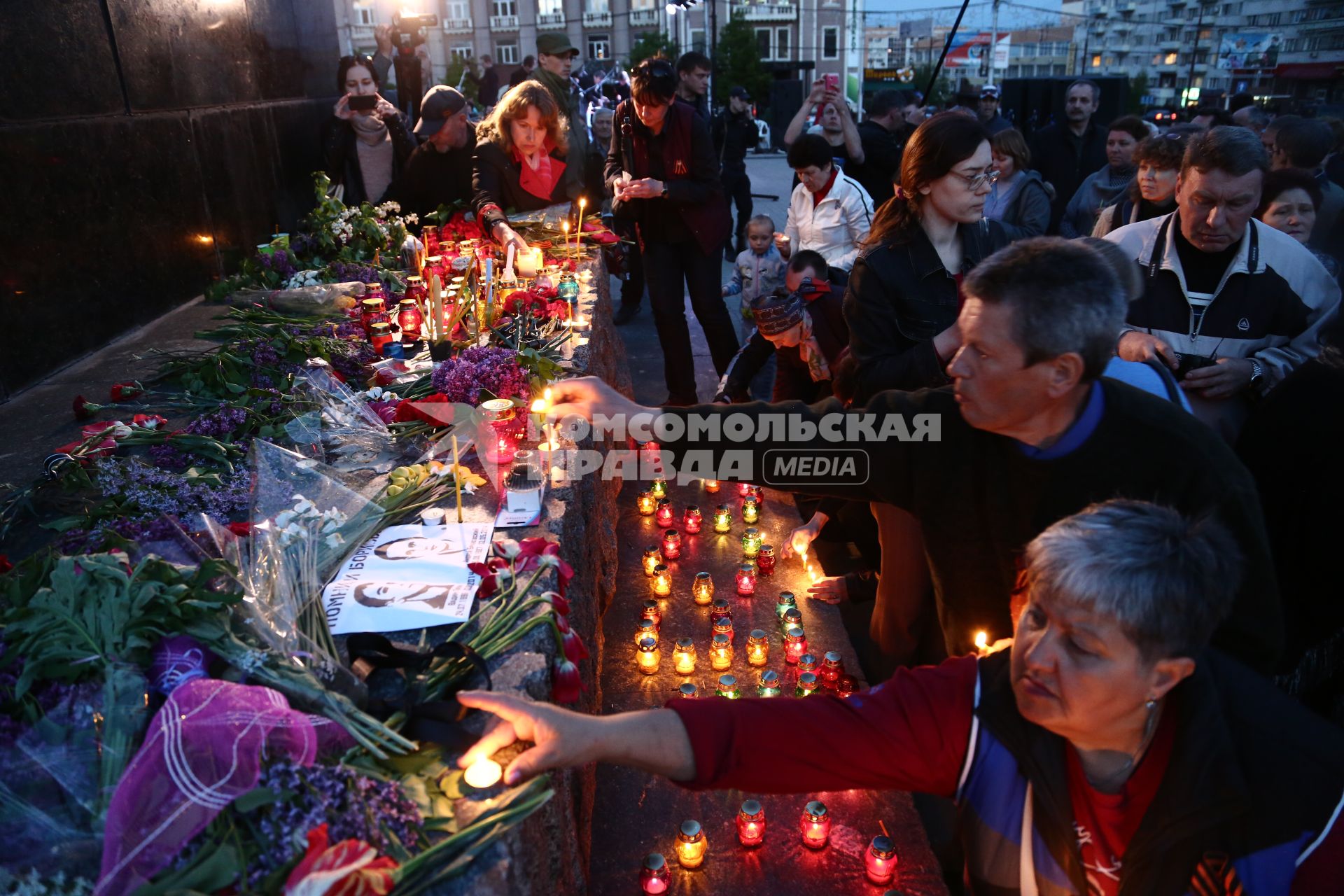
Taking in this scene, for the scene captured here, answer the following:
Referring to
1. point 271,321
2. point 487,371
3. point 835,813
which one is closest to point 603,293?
point 271,321

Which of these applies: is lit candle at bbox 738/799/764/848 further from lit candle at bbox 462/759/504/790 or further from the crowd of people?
lit candle at bbox 462/759/504/790

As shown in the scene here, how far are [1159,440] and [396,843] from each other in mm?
1645

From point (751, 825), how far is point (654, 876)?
326 millimetres

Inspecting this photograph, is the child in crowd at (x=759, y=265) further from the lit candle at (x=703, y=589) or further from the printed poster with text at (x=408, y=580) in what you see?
the printed poster with text at (x=408, y=580)

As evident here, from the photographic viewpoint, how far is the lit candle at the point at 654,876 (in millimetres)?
2365

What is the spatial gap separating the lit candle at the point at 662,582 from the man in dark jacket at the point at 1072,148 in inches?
195

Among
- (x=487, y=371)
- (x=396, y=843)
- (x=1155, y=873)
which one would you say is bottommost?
(x=1155, y=873)

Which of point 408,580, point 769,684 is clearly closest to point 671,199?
point 769,684

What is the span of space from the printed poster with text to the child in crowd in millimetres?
4418

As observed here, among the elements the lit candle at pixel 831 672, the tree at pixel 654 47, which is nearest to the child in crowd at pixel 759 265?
the lit candle at pixel 831 672

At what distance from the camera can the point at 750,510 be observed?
4449mm

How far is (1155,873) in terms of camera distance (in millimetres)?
1370

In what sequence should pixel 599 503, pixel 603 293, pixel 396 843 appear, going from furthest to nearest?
pixel 603 293
pixel 599 503
pixel 396 843

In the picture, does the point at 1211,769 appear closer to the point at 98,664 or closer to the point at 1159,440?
the point at 1159,440
